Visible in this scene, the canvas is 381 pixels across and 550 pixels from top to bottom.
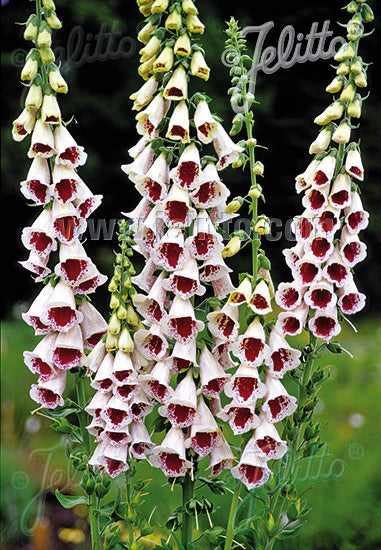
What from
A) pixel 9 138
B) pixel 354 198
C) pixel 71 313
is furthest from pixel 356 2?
pixel 9 138

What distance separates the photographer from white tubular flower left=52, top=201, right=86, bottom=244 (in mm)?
2180

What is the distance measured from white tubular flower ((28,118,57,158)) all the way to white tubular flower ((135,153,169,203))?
0.30m

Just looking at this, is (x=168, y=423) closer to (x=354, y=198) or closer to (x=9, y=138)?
(x=354, y=198)

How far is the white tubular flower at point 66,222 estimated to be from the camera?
2.18 metres

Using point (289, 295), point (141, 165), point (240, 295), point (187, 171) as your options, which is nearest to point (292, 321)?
point (289, 295)

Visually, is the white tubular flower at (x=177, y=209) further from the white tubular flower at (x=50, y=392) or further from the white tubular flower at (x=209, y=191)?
the white tubular flower at (x=50, y=392)

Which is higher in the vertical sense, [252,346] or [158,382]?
[252,346]

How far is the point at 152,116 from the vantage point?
6.95 feet

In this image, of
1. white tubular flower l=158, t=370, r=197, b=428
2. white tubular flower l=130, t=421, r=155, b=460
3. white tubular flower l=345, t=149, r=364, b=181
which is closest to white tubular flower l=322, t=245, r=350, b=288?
white tubular flower l=345, t=149, r=364, b=181

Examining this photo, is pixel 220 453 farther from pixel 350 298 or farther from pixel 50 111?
pixel 50 111

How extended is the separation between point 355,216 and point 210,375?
67cm

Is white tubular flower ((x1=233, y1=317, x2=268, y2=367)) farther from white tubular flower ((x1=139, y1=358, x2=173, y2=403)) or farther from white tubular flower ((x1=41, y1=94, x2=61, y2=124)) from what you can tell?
white tubular flower ((x1=41, y1=94, x2=61, y2=124))

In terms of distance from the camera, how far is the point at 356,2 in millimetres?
2141

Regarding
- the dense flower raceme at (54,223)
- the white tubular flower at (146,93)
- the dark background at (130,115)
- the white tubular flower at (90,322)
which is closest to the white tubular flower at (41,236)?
the dense flower raceme at (54,223)
